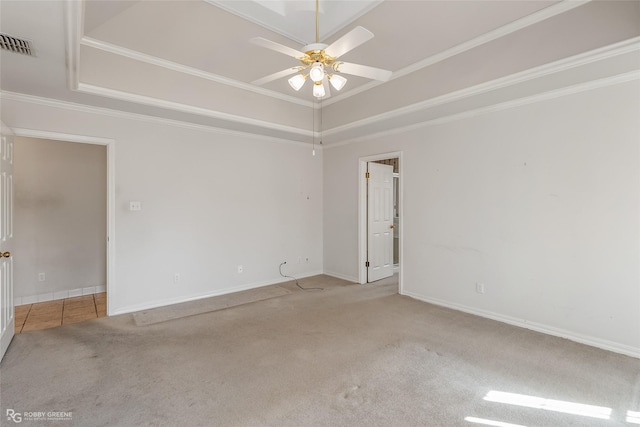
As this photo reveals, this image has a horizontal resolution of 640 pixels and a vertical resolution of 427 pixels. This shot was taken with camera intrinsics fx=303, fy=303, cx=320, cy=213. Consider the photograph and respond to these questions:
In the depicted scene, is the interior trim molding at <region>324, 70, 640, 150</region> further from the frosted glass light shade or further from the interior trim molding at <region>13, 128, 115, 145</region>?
the interior trim molding at <region>13, 128, 115, 145</region>

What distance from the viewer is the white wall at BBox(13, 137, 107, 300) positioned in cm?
428

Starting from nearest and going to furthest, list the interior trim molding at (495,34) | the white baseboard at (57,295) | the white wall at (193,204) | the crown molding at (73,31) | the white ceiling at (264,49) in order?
1. the crown molding at (73,31)
2. the white ceiling at (264,49)
3. the interior trim molding at (495,34)
4. the white wall at (193,204)
5. the white baseboard at (57,295)

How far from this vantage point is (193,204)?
440cm

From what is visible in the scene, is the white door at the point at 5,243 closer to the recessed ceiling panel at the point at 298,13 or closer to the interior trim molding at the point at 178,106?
the interior trim molding at the point at 178,106

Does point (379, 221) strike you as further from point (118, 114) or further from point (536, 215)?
point (118, 114)

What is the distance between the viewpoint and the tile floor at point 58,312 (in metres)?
3.56

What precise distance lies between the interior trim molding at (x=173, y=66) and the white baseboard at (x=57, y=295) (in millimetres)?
3536

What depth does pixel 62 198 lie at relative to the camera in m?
4.58

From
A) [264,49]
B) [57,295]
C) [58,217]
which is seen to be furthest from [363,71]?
[57,295]

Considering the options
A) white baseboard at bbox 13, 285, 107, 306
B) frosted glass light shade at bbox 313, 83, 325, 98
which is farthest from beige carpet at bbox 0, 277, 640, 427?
frosted glass light shade at bbox 313, 83, 325, 98

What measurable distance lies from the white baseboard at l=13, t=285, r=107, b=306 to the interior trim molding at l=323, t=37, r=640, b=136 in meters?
5.11

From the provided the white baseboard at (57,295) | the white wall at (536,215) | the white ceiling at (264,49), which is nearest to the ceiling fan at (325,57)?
the white ceiling at (264,49)

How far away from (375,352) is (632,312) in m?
Result: 2.38

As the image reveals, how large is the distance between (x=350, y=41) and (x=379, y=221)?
12.5 ft
